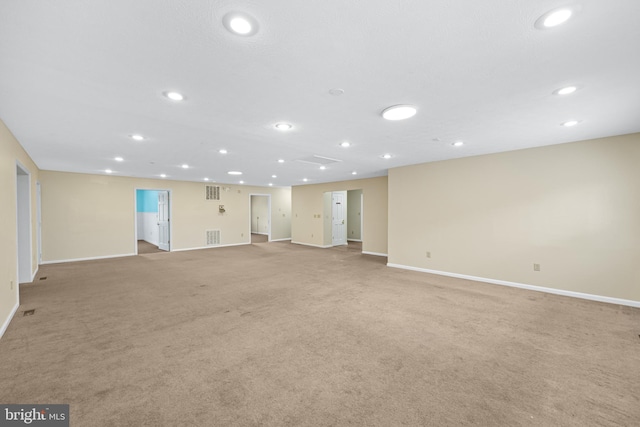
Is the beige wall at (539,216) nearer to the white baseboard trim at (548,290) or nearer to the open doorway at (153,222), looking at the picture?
the white baseboard trim at (548,290)

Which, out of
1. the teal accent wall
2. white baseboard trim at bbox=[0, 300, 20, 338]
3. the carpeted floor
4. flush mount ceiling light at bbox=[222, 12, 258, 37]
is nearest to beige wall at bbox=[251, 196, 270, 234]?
the teal accent wall

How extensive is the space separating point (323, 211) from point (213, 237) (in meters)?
4.44

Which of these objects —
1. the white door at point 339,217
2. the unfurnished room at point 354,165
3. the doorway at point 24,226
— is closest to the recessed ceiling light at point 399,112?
the unfurnished room at point 354,165

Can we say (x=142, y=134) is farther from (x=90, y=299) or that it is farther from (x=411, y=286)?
(x=411, y=286)

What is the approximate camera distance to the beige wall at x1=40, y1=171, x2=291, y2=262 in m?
7.02

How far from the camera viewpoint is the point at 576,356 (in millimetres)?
2521

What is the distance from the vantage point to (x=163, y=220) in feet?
30.8

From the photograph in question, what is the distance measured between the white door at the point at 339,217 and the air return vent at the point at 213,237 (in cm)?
457

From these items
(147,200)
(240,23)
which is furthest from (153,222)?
(240,23)

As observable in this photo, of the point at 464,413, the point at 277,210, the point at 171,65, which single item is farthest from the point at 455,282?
the point at 277,210

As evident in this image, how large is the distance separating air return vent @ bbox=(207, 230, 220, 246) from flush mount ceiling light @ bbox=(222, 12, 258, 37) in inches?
369

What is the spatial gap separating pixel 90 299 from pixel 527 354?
593 cm

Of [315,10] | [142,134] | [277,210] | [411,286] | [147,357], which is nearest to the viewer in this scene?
[315,10]

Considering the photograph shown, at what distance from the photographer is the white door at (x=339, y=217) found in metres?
10.4
